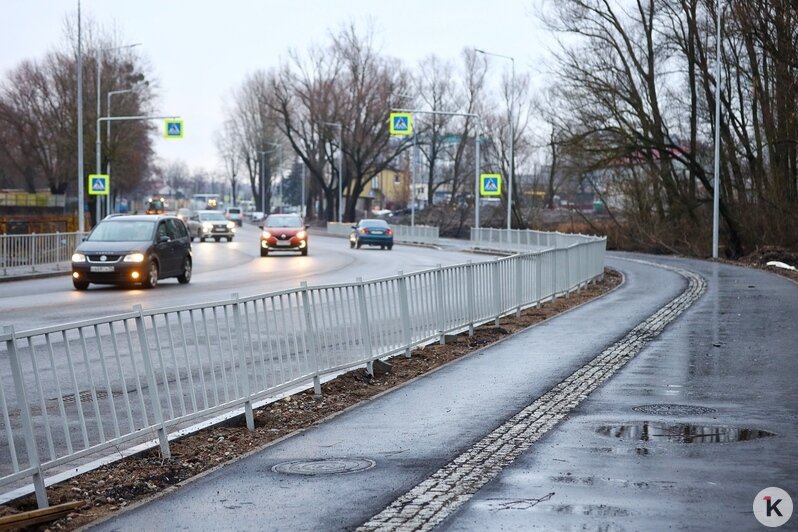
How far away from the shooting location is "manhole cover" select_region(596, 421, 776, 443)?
970 centimetres

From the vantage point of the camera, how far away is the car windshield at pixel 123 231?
30.4 metres

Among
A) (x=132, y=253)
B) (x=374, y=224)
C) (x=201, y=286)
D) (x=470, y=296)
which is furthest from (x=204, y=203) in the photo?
(x=470, y=296)

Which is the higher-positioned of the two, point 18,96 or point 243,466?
point 18,96

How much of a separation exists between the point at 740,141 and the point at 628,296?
2868cm

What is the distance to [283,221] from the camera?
176 ft

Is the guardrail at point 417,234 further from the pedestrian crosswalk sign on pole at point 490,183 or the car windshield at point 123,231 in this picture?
the car windshield at point 123,231

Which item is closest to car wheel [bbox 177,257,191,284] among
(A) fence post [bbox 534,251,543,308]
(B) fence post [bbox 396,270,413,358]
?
(A) fence post [bbox 534,251,543,308]

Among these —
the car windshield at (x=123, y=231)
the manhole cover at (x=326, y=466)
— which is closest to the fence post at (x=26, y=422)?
the manhole cover at (x=326, y=466)

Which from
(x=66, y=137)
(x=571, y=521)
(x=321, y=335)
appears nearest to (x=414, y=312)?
(x=321, y=335)

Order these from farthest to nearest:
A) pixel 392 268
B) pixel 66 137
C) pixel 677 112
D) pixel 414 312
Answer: pixel 66 137 → pixel 677 112 → pixel 392 268 → pixel 414 312

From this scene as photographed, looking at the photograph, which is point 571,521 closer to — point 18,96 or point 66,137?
point 66,137

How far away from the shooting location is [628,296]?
93.9ft

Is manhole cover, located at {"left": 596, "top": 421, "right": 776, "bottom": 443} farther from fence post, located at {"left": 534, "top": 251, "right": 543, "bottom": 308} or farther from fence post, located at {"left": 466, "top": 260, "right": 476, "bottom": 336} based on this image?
fence post, located at {"left": 534, "top": 251, "right": 543, "bottom": 308}

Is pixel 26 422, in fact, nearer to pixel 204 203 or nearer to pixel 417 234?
pixel 417 234
